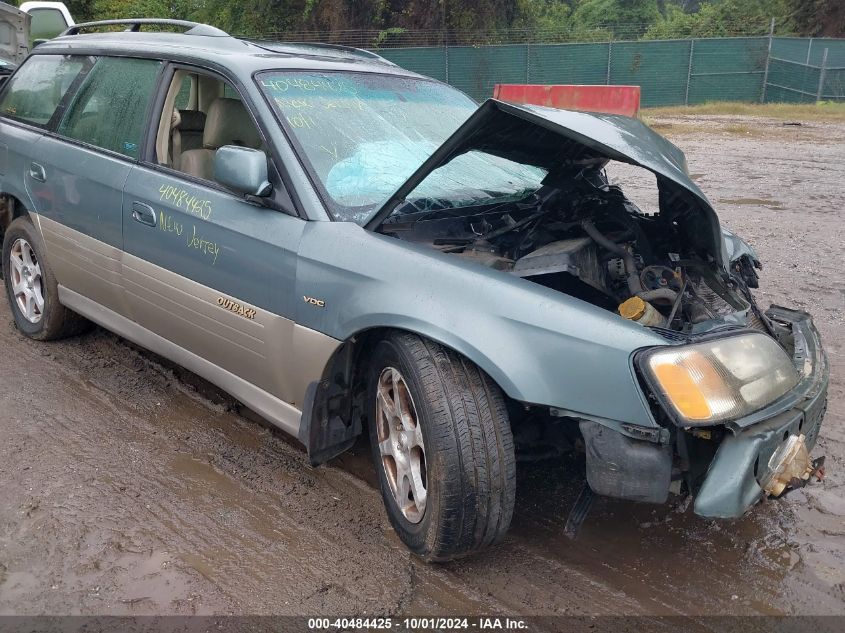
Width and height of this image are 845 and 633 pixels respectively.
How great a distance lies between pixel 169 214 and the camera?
3461 mm

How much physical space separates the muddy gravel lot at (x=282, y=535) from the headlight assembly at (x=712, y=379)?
28.5 inches

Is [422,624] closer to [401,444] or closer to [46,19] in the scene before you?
[401,444]

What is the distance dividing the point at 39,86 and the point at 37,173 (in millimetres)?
703

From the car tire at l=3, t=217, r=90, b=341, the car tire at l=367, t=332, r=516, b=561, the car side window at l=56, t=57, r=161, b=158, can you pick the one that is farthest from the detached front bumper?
the car tire at l=3, t=217, r=90, b=341

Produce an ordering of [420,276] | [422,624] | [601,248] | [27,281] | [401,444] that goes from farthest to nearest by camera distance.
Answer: [27,281], [601,248], [401,444], [420,276], [422,624]

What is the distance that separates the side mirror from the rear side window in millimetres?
1911

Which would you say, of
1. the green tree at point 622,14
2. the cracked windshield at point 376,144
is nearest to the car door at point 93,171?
the cracked windshield at point 376,144

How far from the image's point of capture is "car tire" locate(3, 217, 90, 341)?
4547 millimetres

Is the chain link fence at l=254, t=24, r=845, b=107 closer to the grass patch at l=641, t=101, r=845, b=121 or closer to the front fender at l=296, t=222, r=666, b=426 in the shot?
the grass patch at l=641, t=101, r=845, b=121

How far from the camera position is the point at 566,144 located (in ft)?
10.4

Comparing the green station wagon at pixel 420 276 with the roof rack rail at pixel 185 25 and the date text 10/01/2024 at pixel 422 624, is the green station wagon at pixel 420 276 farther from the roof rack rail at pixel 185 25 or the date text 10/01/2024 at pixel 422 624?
the date text 10/01/2024 at pixel 422 624

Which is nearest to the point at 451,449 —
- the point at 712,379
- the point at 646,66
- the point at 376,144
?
the point at 712,379

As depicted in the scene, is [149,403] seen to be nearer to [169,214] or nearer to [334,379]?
[169,214]

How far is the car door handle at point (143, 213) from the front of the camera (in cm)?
356
